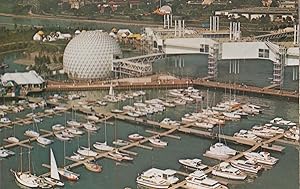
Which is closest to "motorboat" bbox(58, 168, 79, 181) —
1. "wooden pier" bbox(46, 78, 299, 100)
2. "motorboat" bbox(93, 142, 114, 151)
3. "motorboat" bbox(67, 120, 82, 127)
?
"motorboat" bbox(93, 142, 114, 151)

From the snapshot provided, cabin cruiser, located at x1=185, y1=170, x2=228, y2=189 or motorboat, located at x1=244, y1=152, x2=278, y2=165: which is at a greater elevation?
motorboat, located at x1=244, y1=152, x2=278, y2=165

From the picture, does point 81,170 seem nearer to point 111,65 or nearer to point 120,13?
point 111,65

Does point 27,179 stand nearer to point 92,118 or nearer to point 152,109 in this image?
point 92,118

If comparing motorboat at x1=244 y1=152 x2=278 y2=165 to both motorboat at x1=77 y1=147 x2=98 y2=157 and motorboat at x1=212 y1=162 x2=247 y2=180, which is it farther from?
motorboat at x1=77 y1=147 x2=98 y2=157

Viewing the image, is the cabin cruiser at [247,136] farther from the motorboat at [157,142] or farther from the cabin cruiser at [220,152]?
the motorboat at [157,142]

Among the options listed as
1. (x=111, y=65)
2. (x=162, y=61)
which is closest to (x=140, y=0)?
(x=162, y=61)

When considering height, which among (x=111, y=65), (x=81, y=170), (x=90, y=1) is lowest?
(x=81, y=170)
